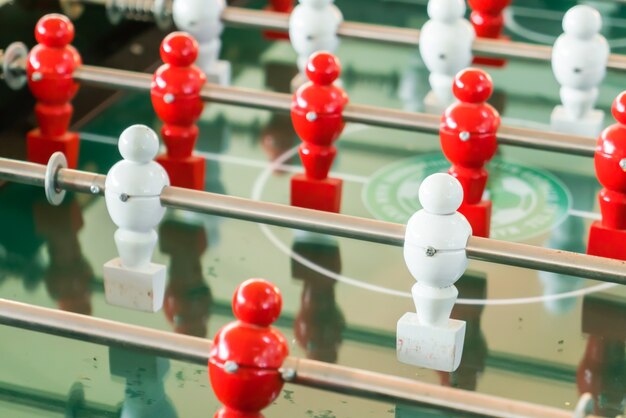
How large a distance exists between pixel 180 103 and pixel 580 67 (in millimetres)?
659

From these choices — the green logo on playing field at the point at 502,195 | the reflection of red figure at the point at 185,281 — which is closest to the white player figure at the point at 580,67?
the green logo on playing field at the point at 502,195

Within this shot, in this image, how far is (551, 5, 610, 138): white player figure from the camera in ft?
7.19

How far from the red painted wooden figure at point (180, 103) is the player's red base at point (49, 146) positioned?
0.56ft

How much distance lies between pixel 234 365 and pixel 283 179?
0.92m

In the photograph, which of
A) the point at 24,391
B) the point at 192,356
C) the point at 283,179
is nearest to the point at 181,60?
the point at 283,179

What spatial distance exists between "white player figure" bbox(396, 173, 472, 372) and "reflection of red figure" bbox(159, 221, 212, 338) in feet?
0.97

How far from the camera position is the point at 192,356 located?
1.38 meters

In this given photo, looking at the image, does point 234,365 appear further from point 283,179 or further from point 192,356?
point 283,179

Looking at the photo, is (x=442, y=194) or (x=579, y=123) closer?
(x=442, y=194)

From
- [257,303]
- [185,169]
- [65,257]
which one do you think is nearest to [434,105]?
[185,169]

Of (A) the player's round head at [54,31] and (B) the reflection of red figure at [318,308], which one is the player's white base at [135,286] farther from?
(A) the player's round head at [54,31]

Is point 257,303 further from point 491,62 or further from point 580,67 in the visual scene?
point 491,62

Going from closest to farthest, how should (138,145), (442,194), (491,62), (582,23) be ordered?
(442,194)
(138,145)
(582,23)
(491,62)

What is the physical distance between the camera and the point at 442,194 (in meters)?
1.54
